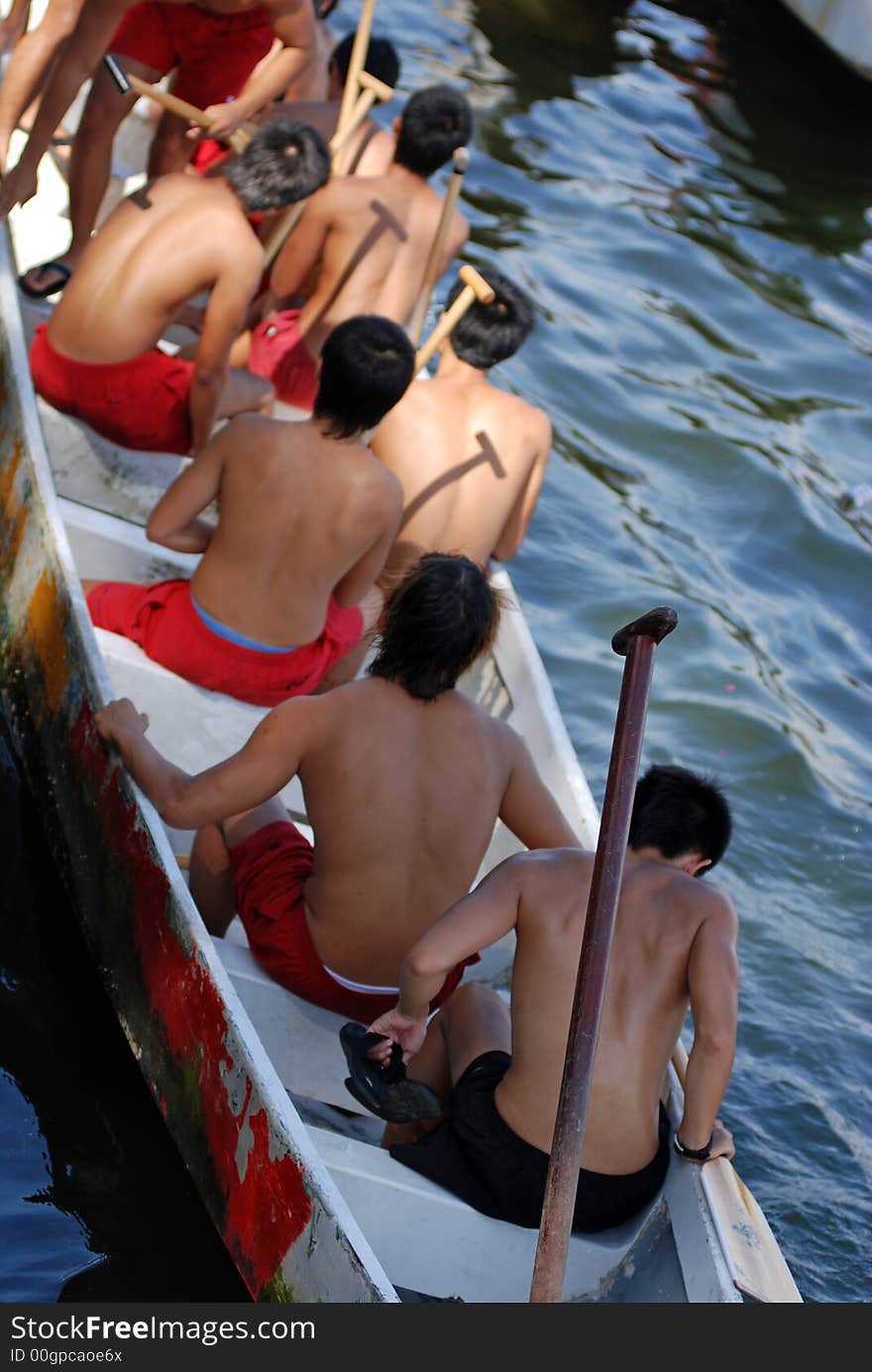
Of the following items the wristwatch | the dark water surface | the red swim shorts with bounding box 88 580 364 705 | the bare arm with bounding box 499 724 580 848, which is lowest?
the dark water surface

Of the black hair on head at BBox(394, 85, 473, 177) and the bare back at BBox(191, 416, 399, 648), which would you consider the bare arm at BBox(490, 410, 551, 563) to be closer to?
the bare back at BBox(191, 416, 399, 648)

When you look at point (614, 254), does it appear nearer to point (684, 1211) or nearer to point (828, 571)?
point (828, 571)

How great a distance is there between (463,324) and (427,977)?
2.44m

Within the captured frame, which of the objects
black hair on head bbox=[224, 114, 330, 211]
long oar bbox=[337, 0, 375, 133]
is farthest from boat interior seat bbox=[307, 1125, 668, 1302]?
long oar bbox=[337, 0, 375, 133]

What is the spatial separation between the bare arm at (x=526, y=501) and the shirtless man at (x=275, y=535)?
2.65ft

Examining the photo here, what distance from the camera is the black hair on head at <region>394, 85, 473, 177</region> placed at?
5820 mm

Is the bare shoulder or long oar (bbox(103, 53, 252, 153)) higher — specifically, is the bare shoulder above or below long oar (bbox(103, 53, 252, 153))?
below

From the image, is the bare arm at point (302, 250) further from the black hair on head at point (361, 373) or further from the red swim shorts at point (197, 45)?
the black hair on head at point (361, 373)

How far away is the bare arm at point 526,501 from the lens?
5.31m

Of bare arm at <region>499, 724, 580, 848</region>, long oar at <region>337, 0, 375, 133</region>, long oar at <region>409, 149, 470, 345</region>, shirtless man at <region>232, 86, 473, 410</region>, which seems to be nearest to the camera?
bare arm at <region>499, 724, 580, 848</region>

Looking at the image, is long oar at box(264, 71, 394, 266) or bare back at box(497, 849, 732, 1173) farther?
long oar at box(264, 71, 394, 266)

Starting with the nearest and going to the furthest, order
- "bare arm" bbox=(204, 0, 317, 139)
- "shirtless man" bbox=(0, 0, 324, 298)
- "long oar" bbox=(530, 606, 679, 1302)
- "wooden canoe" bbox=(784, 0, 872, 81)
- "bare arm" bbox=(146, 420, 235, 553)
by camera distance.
Answer: "long oar" bbox=(530, 606, 679, 1302)
"bare arm" bbox=(146, 420, 235, 553)
"shirtless man" bbox=(0, 0, 324, 298)
"bare arm" bbox=(204, 0, 317, 139)
"wooden canoe" bbox=(784, 0, 872, 81)

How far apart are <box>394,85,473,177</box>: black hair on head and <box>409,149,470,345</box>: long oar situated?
8 centimetres

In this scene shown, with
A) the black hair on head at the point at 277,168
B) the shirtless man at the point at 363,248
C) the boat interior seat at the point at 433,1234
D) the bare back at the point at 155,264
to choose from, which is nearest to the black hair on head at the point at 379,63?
the shirtless man at the point at 363,248
